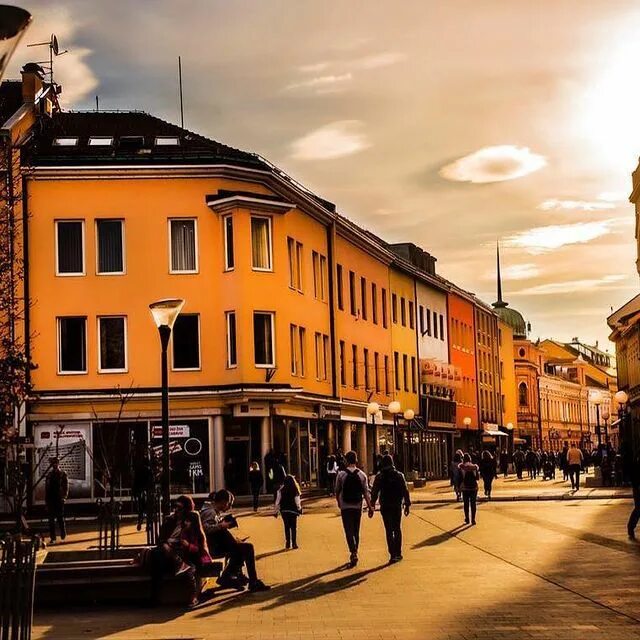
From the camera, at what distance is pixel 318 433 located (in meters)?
53.4

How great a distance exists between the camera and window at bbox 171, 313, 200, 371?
46.4 m

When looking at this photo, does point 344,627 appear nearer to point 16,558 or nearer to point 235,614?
point 235,614

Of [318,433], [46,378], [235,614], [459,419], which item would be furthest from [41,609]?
[459,419]

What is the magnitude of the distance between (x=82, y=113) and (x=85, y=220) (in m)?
7.44

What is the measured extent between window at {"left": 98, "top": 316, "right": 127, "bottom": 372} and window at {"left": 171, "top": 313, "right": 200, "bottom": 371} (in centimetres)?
172

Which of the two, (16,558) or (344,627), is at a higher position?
(16,558)

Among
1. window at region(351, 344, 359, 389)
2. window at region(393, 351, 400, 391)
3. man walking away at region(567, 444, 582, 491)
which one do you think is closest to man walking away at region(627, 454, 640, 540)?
man walking away at region(567, 444, 582, 491)

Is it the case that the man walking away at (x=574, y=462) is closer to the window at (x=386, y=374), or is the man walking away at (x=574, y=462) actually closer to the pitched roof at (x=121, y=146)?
the pitched roof at (x=121, y=146)

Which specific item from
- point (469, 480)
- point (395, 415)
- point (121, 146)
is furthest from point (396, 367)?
point (469, 480)

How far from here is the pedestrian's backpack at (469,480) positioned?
3092 centimetres

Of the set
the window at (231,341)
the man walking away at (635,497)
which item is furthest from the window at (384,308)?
the man walking away at (635,497)

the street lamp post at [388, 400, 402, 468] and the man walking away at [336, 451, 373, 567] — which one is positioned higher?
the street lamp post at [388, 400, 402, 468]

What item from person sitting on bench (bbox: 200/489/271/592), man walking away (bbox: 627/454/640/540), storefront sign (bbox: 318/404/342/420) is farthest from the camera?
storefront sign (bbox: 318/404/342/420)

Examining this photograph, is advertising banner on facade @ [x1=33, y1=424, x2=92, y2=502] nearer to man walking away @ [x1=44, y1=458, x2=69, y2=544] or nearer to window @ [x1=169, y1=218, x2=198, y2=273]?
window @ [x1=169, y1=218, x2=198, y2=273]
